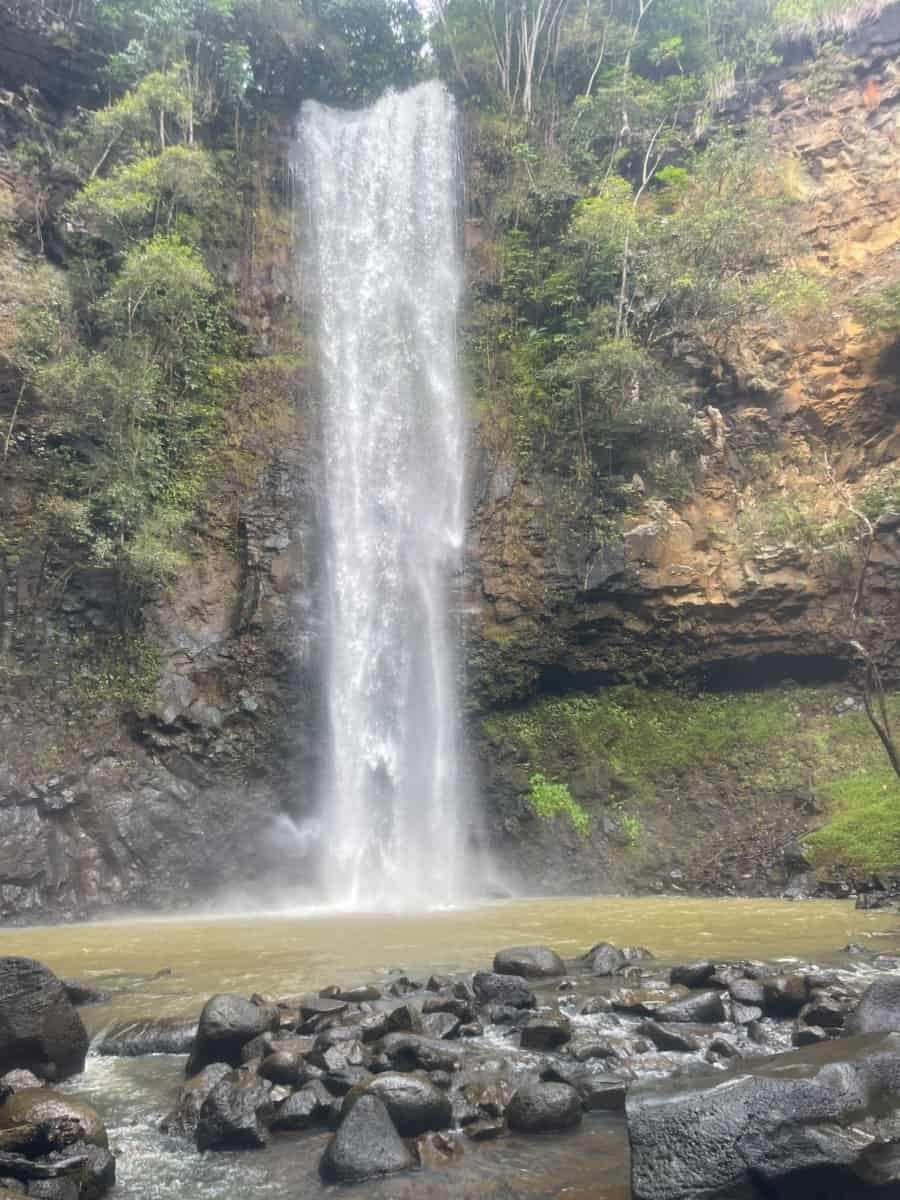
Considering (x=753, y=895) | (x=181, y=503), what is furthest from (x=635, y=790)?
(x=181, y=503)

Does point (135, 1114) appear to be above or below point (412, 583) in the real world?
below

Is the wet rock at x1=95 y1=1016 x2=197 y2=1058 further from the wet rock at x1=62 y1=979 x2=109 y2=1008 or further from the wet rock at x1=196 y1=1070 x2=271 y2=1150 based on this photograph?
the wet rock at x1=196 y1=1070 x2=271 y2=1150

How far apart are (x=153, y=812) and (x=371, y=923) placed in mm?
5160

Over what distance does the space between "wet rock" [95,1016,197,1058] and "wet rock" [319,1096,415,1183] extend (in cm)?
202

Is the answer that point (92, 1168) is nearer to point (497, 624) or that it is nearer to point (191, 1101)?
point (191, 1101)

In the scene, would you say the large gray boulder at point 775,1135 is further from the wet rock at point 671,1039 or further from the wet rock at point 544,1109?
the wet rock at point 671,1039

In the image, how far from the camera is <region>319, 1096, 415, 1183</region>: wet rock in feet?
13.2

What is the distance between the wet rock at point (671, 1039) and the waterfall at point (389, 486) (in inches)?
335

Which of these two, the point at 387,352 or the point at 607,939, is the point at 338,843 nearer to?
the point at 607,939

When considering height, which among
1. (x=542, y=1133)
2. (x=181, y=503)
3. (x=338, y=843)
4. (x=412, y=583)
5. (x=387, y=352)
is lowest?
(x=542, y=1133)

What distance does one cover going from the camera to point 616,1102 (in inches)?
186

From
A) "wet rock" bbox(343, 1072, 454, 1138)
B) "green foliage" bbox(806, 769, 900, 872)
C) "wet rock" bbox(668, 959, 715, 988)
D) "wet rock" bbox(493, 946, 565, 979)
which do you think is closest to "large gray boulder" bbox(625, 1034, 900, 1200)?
"wet rock" bbox(343, 1072, 454, 1138)

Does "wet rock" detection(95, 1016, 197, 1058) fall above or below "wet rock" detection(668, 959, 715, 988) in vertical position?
below

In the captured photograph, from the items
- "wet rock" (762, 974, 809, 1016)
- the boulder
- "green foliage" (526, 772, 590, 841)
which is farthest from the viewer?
"green foliage" (526, 772, 590, 841)
